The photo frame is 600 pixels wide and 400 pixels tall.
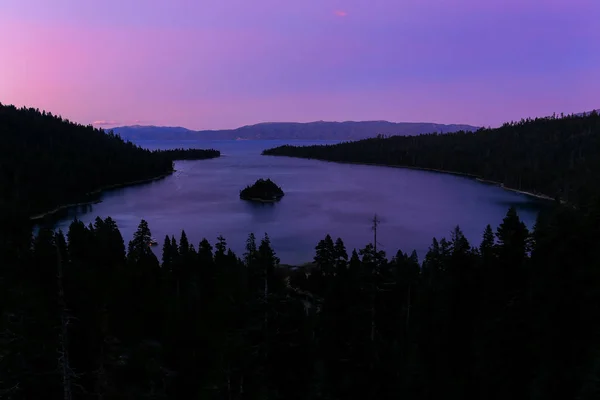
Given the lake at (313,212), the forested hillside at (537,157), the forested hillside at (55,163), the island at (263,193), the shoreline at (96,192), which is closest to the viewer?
the lake at (313,212)

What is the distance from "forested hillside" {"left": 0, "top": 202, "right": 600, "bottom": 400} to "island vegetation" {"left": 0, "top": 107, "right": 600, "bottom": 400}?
7 cm

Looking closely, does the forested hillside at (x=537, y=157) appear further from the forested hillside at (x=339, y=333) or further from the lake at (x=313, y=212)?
the forested hillside at (x=339, y=333)

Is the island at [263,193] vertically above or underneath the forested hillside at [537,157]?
underneath

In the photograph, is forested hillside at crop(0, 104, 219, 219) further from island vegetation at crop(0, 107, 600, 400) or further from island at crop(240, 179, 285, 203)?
island vegetation at crop(0, 107, 600, 400)

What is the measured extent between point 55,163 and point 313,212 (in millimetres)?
74375

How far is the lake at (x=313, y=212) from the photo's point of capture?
62375mm

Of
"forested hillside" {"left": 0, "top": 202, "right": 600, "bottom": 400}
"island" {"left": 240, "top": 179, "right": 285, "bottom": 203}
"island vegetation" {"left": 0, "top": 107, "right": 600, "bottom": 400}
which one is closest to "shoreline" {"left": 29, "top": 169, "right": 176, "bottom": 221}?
"island" {"left": 240, "top": 179, "right": 285, "bottom": 203}

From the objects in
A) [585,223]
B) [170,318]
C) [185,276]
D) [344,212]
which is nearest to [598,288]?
[585,223]

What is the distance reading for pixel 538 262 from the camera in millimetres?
20062

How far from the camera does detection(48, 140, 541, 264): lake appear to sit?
2456 inches

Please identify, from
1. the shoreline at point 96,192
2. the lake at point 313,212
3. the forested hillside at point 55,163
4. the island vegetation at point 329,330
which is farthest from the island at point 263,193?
the island vegetation at point 329,330

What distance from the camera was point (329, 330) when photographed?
21.0 meters

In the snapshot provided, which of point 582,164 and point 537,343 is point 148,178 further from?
point 537,343

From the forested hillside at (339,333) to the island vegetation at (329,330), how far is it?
0.22 ft
